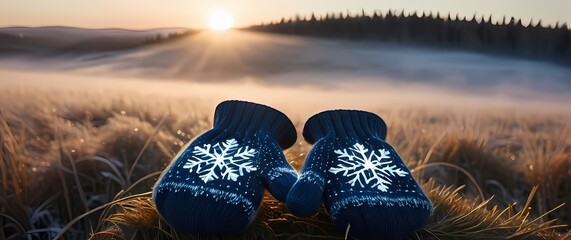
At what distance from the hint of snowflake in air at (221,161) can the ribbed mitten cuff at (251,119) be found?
0.04 metres

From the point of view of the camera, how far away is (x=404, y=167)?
2.44 feet

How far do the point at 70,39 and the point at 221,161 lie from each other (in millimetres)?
990

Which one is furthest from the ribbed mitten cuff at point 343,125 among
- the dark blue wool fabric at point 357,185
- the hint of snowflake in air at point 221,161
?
the hint of snowflake in air at point 221,161

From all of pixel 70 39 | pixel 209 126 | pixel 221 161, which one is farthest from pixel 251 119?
pixel 70 39

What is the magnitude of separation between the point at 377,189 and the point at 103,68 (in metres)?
1.06

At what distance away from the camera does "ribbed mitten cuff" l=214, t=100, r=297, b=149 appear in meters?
0.78

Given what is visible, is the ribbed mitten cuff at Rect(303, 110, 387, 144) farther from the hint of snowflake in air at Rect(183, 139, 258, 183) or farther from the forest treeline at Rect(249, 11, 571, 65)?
the forest treeline at Rect(249, 11, 571, 65)

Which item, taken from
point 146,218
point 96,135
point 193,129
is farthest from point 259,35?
point 146,218

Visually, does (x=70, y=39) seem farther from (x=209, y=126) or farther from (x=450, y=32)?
(x=450, y=32)

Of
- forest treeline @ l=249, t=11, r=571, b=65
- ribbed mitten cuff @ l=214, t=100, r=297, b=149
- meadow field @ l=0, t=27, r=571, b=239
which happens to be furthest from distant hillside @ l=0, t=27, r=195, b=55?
ribbed mitten cuff @ l=214, t=100, r=297, b=149

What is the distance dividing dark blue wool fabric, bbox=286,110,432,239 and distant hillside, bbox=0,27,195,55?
0.80m

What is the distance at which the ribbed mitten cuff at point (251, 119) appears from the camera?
777 mm

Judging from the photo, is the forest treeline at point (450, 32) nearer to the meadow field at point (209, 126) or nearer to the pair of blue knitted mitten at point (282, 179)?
the meadow field at point (209, 126)

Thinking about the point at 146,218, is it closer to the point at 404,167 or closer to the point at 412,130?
the point at 404,167
